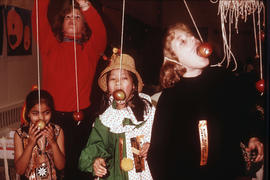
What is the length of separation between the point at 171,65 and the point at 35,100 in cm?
54

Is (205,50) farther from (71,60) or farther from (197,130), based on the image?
(71,60)

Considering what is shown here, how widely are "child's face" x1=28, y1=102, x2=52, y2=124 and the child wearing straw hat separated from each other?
0.19 m

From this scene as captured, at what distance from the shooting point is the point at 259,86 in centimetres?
108

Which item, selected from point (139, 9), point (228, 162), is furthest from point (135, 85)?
point (228, 162)

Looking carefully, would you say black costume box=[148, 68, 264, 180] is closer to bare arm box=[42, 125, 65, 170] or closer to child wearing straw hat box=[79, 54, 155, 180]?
child wearing straw hat box=[79, 54, 155, 180]

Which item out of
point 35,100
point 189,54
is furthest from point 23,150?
point 189,54

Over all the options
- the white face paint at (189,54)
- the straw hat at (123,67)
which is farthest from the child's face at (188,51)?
the straw hat at (123,67)

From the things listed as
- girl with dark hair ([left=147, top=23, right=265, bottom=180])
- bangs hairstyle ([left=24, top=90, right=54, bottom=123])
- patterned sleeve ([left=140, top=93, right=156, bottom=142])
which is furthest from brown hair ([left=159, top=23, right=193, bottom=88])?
bangs hairstyle ([left=24, top=90, right=54, bottom=123])

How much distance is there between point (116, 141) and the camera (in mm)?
1069

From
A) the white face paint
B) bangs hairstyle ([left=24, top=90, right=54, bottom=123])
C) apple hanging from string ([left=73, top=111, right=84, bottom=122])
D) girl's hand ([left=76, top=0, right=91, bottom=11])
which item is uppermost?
girl's hand ([left=76, top=0, right=91, bottom=11])

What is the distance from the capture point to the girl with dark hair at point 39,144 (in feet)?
3.58

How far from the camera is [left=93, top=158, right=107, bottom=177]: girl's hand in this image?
1031 millimetres

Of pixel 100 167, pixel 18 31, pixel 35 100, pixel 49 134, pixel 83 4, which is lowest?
pixel 100 167

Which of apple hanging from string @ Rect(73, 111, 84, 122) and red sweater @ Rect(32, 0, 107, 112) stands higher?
red sweater @ Rect(32, 0, 107, 112)
